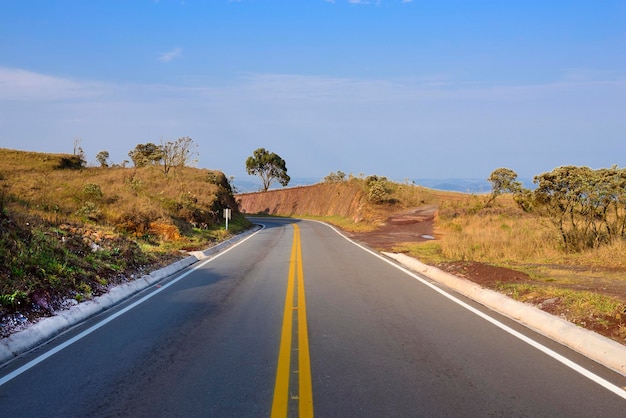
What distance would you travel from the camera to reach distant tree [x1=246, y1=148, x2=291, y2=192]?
93625 millimetres

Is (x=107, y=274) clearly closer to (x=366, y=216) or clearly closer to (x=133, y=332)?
(x=133, y=332)

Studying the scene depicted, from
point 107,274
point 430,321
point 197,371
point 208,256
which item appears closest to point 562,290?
point 430,321

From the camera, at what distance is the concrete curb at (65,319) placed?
6133mm

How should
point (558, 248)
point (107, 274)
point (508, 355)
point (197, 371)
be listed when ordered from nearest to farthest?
1. point (197, 371)
2. point (508, 355)
3. point (107, 274)
4. point (558, 248)

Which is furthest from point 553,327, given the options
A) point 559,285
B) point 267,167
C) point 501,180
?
point 267,167

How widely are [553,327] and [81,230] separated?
41.5 feet

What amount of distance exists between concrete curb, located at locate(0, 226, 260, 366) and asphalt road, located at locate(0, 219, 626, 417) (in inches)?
8.4

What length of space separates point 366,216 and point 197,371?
41021 mm

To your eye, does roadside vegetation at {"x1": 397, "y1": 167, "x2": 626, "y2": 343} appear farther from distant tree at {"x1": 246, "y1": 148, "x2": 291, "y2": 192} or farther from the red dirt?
distant tree at {"x1": 246, "y1": 148, "x2": 291, "y2": 192}

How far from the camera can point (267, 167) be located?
9512cm

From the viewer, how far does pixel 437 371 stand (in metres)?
5.33

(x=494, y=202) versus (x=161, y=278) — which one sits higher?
(x=494, y=202)

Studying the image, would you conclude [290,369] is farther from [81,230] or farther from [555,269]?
[81,230]

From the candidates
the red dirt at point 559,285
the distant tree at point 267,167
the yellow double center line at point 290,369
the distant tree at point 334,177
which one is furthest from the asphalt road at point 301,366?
the distant tree at point 267,167
